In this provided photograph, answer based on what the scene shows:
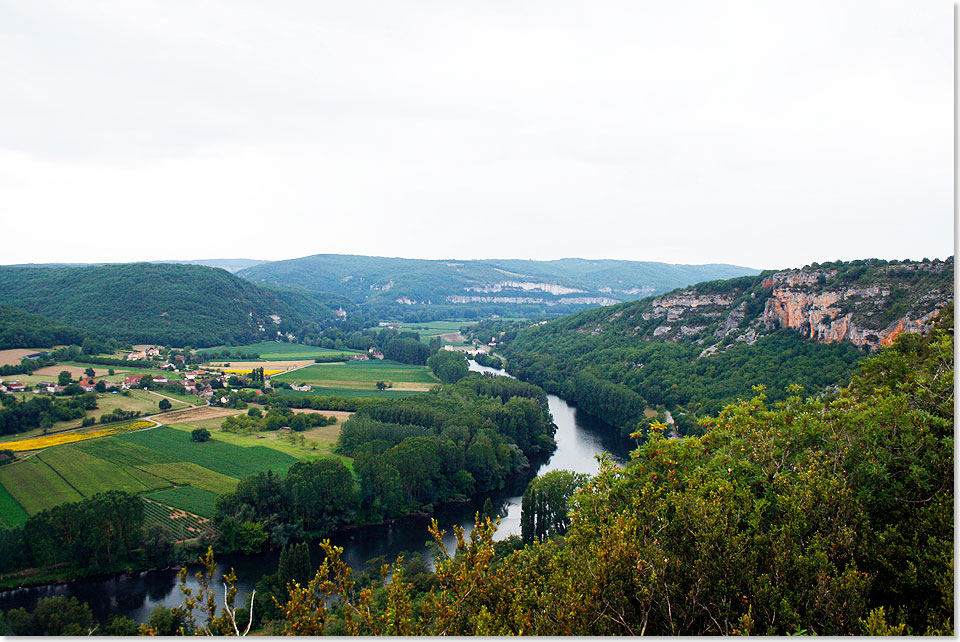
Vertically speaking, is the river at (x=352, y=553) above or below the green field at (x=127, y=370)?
below

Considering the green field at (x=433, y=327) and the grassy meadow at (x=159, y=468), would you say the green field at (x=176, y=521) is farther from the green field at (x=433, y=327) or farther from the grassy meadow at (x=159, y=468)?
the green field at (x=433, y=327)

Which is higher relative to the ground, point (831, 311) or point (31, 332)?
point (831, 311)

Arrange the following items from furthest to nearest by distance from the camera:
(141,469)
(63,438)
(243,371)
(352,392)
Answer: (243,371)
(352,392)
(63,438)
(141,469)

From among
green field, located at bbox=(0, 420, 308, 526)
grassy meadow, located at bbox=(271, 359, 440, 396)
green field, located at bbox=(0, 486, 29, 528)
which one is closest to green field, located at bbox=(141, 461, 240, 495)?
green field, located at bbox=(0, 420, 308, 526)

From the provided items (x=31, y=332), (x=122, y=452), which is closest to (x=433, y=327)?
(x=31, y=332)

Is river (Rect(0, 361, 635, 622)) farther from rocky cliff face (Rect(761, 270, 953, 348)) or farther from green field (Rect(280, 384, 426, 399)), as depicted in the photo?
green field (Rect(280, 384, 426, 399))

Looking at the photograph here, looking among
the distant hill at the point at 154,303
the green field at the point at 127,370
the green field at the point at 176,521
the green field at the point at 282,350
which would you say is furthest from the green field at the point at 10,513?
the distant hill at the point at 154,303

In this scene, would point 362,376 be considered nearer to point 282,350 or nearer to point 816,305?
point 282,350
